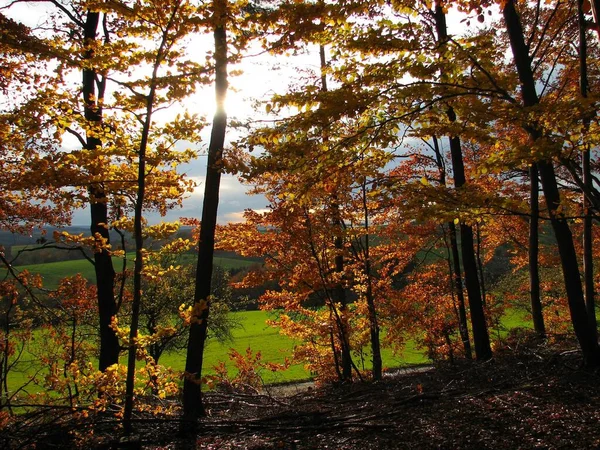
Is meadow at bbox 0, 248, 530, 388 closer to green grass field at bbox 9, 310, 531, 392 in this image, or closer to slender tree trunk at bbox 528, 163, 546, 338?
green grass field at bbox 9, 310, 531, 392

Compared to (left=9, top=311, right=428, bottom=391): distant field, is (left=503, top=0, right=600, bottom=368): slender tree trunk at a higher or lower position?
higher

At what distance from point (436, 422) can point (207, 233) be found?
412 centimetres

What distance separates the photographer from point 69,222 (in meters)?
11.4

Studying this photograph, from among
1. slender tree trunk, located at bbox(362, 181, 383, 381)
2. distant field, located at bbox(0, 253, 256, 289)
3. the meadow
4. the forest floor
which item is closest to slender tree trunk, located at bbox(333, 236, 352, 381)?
slender tree trunk, located at bbox(362, 181, 383, 381)

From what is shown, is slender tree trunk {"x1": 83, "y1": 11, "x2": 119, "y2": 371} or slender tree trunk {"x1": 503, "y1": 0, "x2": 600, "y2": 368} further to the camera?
slender tree trunk {"x1": 83, "y1": 11, "x2": 119, "y2": 371}

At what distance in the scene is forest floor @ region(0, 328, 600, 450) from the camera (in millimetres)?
4570

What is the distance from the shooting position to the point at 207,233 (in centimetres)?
637

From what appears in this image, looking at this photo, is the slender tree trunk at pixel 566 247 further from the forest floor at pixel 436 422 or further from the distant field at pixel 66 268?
the distant field at pixel 66 268

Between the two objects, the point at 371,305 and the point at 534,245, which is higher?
the point at 534,245

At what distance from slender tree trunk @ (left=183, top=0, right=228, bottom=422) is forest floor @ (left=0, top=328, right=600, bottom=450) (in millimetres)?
481

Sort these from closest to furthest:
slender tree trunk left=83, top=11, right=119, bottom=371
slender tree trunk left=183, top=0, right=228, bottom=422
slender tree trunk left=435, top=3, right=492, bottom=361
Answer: slender tree trunk left=183, top=0, right=228, bottom=422 < slender tree trunk left=83, top=11, right=119, bottom=371 < slender tree trunk left=435, top=3, right=492, bottom=361

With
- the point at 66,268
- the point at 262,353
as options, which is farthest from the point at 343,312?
the point at 66,268

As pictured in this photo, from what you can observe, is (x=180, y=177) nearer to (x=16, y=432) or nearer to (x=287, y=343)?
(x=16, y=432)

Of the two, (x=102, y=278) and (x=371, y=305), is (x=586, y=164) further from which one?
(x=102, y=278)
